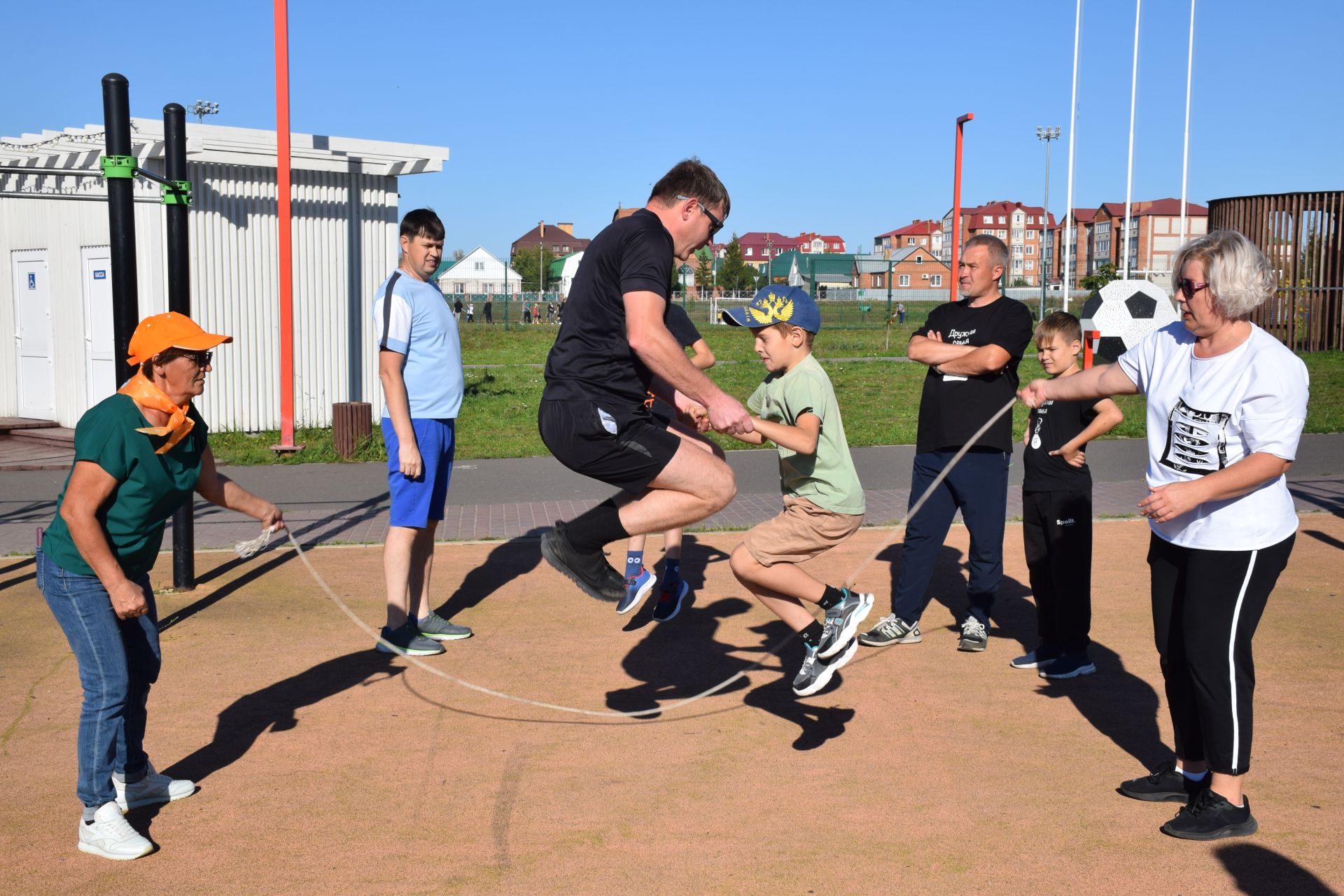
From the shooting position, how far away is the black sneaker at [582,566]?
489 centimetres

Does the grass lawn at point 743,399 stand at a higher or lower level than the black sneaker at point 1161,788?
higher

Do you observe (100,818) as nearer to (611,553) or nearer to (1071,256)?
(611,553)

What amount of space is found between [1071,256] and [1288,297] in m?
111

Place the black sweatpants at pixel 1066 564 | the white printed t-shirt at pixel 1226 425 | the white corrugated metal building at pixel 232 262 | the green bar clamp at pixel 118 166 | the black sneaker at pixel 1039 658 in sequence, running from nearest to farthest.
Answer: the white printed t-shirt at pixel 1226 425
the black sweatpants at pixel 1066 564
the black sneaker at pixel 1039 658
the green bar clamp at pixel 118 166
the white corrugated metal building at pixel 232 262

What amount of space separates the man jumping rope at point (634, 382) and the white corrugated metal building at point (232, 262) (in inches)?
459

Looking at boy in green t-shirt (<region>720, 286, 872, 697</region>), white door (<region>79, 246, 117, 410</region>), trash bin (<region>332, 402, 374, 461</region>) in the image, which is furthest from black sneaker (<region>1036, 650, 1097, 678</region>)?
white door (<region>79, 246, 117, 410</region>)

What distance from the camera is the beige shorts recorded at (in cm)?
530

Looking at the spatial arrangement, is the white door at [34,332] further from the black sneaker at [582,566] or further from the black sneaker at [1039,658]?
the black sneaker at [1039,658]

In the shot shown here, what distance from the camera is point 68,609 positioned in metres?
4.12

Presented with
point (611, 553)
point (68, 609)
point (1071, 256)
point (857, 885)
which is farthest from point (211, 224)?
point (1071, 256)

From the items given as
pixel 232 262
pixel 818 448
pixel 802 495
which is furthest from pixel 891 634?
pixel 232 262

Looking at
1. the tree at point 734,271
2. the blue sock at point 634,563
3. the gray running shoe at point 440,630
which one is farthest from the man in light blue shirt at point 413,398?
the tree at point 734,271

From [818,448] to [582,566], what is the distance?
129cm

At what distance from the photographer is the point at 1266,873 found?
3895mm
